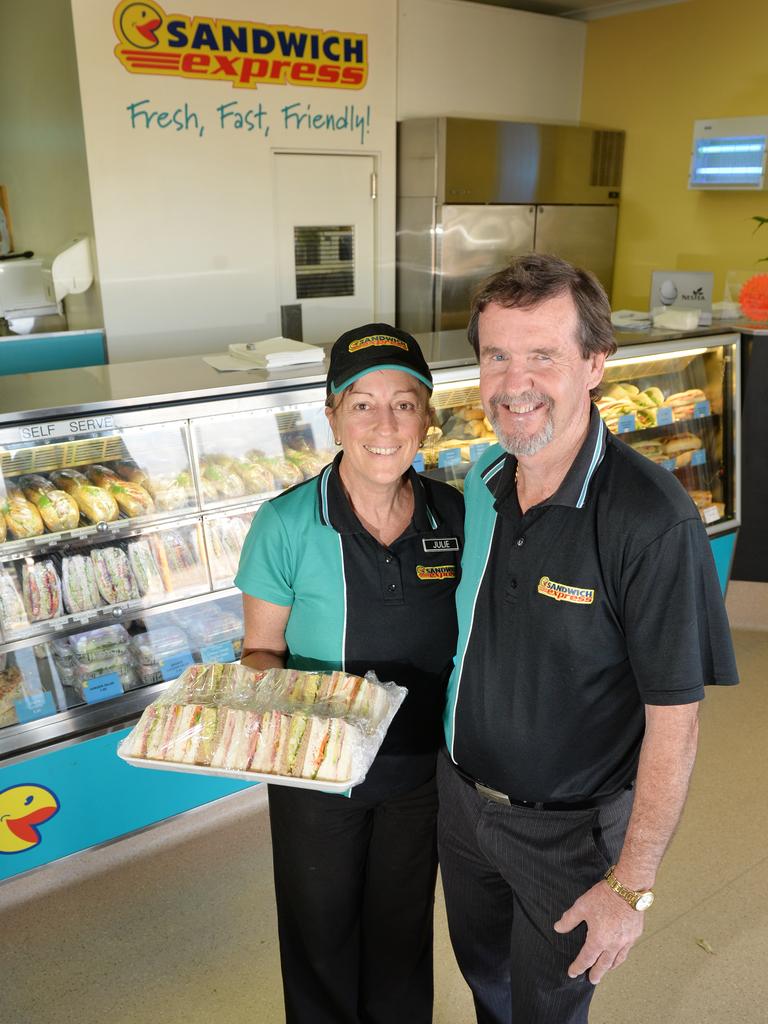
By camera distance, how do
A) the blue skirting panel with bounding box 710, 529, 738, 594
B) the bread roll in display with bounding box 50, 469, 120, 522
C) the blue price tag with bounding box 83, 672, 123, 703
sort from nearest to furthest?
the bread roll in display with bounding box 50, 469, 120, 522 < the blue price tag with bounding box 83, 672, 123, 703 < the blue skirting panel with bounding box 710, 529, 738, 594

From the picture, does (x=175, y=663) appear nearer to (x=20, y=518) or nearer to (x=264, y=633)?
(x=20, y=518)

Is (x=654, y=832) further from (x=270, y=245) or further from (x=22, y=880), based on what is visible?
(x=270, y=245)

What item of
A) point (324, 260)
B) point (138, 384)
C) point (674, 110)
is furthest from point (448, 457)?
point (674, 110)

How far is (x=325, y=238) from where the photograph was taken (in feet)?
18.4

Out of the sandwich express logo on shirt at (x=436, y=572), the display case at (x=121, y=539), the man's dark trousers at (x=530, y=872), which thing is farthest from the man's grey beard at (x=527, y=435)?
the display case at (x=121, y=539)

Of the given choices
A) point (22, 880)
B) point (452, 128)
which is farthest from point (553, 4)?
point (22, 880)

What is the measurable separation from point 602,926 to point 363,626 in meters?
0.77

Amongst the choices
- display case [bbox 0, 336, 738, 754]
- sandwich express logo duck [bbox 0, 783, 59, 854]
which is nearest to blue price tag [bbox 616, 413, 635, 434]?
display case [bbox 0, 336, 738, 754]

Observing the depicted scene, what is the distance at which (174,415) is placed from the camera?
2.65 meters

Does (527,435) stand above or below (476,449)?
above

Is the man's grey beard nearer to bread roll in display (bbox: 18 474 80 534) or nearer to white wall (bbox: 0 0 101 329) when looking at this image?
bread roll in display (bbox: 18 474 80 534)

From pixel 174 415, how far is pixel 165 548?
0.56 metres

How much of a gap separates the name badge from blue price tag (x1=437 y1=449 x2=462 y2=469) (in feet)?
5.12

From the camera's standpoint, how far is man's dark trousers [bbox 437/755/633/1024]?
171 centimetres
